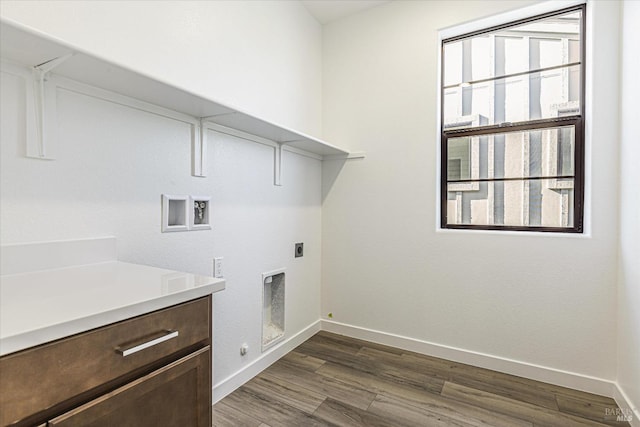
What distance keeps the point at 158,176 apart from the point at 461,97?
2.26 m

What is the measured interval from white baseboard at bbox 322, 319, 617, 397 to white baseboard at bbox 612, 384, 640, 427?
43 mm

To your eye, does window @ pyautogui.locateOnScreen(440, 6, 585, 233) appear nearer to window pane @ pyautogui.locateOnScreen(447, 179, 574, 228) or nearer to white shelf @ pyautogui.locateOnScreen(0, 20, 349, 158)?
window pane @ pyautogui.locateOnScreen(447, 179, 574, 228)

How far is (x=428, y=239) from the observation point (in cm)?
243

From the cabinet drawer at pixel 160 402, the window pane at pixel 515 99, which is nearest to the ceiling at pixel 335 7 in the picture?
the window pane at pixel 515 99

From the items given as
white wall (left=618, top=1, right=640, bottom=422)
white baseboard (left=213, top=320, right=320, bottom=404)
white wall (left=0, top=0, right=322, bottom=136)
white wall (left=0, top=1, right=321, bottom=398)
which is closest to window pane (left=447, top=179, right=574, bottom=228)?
white wall (left=618, top=1, right=640, bottom=422)

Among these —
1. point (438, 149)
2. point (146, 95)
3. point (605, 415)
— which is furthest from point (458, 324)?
point (146, 95)

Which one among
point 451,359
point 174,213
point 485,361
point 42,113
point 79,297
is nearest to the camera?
point 79,297

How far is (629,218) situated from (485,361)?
1278 millimetres

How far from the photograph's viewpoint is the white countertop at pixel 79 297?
63 centimetres

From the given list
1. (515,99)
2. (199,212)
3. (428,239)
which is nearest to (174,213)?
(199,212)

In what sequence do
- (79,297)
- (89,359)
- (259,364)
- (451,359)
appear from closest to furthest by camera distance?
(89,359), (79,297), (259,364), (451,359)

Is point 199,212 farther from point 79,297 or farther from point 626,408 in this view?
point 626,408

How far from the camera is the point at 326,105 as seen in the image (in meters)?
2.89

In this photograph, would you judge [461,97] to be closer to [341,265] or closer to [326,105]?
[326,105]
